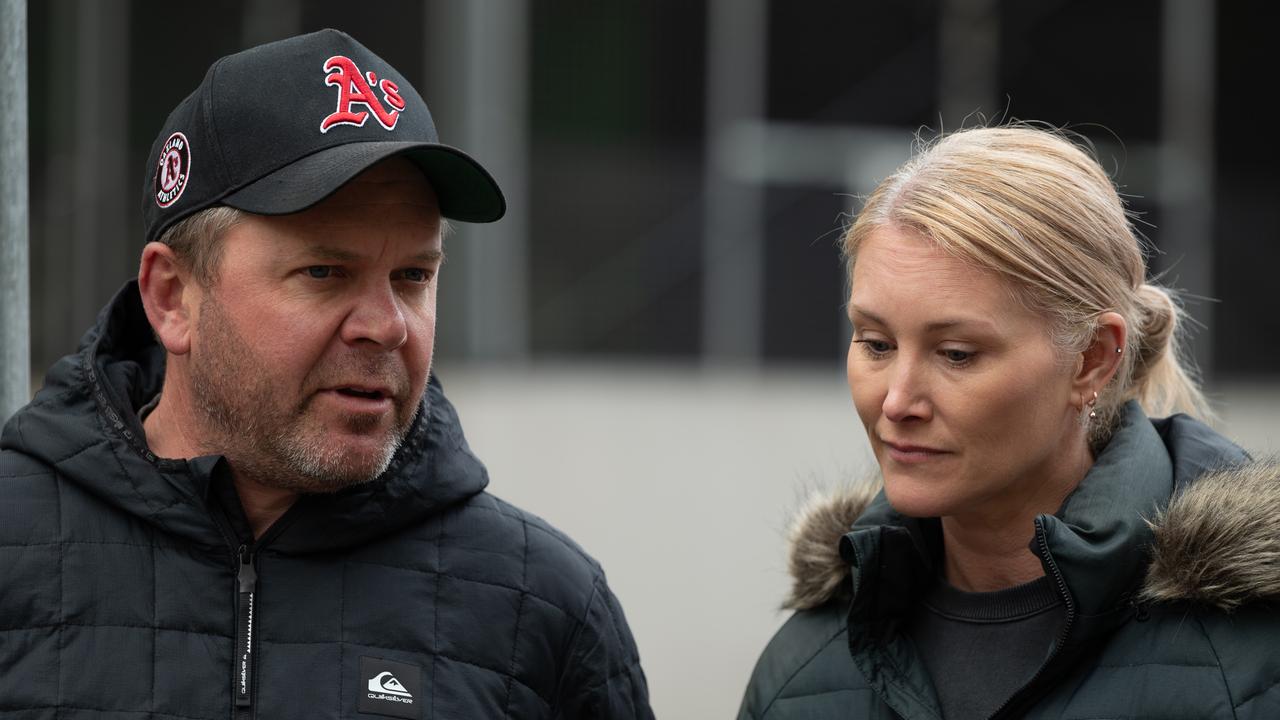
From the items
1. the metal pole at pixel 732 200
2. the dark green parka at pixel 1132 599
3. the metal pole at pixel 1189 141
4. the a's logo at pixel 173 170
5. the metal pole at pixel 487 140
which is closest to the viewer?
the dark green parka at pixel 1132 599

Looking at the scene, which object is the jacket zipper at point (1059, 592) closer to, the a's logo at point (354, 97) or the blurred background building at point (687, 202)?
the a's logo at point (354, 97)

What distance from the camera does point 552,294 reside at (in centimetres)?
775

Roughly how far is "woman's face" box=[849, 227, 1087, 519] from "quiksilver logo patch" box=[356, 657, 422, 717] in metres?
0.76

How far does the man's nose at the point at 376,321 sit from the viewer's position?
2.43m

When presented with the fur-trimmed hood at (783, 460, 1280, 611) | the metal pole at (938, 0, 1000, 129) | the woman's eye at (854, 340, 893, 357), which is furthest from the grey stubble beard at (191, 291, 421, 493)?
the metal pole at (938, 0, 1000, 129)

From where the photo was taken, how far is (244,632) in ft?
7.85

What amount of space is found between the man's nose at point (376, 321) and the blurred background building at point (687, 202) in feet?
16.7

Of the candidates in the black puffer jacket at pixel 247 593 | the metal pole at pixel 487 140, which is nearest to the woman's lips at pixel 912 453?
the black puffer jacket at pixel 247 593

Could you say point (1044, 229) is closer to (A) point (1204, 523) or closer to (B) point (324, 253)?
(A) point (1204, 523)

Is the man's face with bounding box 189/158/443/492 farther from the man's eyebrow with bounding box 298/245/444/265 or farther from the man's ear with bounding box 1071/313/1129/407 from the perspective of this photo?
the man's ear with bounding box 1071/313/1129/407

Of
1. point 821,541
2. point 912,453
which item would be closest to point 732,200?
point 821,541

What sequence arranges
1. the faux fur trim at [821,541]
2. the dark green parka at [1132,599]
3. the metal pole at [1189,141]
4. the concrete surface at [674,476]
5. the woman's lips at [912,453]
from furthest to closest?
the metal pole at [1189,141], the concrete surface at [674,476], the faux fur trim at [821,541], the woman's lips at [912,453], the dark green parka at [1132,599]

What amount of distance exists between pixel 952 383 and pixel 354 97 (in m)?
1.00

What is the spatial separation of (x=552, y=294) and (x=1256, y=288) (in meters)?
3.80
